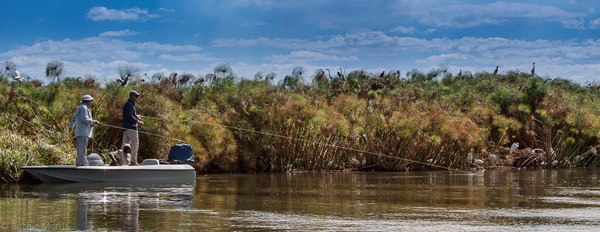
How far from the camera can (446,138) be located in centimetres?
2864

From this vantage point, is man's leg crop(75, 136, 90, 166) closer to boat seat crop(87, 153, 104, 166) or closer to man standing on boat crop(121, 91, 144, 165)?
boat seat crop(87, 153, 104, 166)

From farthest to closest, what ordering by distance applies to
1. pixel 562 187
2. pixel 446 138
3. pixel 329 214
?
pixel 446 138
pixel 562 187
pixel 329 214

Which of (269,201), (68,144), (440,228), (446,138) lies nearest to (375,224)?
(440,228)

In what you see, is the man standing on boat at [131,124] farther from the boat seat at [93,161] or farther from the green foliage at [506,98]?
the green foliage at [506,98]

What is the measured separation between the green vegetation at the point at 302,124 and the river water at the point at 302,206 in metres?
4.66

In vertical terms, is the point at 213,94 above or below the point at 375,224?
above

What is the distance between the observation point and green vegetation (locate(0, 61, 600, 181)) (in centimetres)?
2350

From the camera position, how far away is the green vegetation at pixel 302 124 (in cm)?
2350

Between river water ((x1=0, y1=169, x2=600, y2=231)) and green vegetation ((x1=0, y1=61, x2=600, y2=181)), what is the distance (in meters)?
4.66

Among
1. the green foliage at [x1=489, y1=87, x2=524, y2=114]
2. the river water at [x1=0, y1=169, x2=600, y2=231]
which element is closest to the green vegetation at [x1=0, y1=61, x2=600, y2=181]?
the green foliage at [x1=489, y1=87, x2=524, y2=114]

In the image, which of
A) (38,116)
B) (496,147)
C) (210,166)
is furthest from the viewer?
(496,147)

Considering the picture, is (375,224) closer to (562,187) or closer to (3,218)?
(3,218)

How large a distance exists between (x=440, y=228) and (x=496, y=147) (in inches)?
863

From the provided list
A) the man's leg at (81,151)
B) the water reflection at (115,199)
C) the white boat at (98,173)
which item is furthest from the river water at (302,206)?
the man's leg at (81,151)
